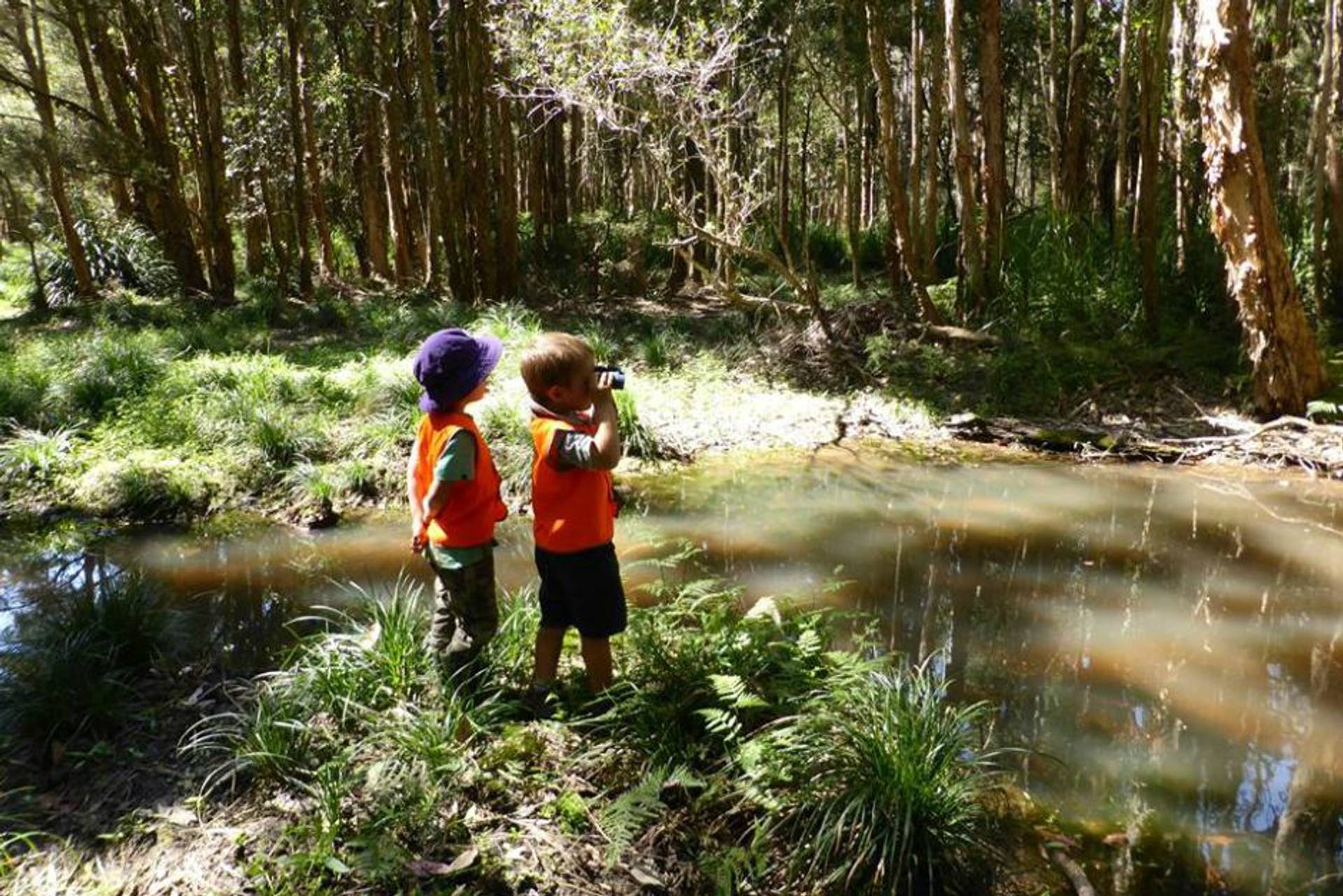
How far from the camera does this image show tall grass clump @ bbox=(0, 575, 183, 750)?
3533 mm

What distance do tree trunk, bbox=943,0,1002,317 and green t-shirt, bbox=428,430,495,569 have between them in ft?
32.4

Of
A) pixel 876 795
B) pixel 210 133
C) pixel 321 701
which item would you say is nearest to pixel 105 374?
pixel 210 133

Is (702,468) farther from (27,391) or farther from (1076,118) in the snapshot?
(1076,118)

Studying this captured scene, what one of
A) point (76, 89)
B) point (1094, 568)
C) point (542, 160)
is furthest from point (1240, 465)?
point (76, 89)

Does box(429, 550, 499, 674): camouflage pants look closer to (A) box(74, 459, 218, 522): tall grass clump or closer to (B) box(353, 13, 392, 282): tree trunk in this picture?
(A) box(74, 459, 218, 522): tall grass clump

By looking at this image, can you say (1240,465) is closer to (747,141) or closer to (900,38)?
(900,38)

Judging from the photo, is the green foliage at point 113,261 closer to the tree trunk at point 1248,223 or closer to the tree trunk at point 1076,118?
the tree trunk at point 1076,118

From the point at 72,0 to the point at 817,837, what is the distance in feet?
54.1

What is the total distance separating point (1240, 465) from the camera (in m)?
Result: 8.84

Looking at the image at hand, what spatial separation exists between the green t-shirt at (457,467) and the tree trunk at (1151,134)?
30.8ft

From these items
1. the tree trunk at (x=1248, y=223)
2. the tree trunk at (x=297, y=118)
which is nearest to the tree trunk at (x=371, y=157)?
the tree trunk at (x=297, y=118)

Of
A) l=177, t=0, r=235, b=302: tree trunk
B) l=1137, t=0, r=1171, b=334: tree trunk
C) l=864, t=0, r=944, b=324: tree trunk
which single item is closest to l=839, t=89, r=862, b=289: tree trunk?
l=864, t=0, r=944, b=324: tree trunk

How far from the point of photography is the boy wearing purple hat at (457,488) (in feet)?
10.7

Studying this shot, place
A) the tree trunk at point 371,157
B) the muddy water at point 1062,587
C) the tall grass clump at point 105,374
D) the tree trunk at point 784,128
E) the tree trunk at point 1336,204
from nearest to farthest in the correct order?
the muddy water at point 1062,587, the tall grass clump at point 105,374, the tree trunk at point 1336,204, the tree trunk at point 784,128, the tree trunk at point 371,157
